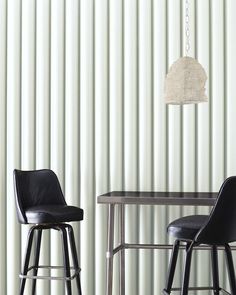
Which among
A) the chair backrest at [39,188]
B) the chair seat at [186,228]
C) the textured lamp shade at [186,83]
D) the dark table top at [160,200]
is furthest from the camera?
the chair backrest at [39,188]

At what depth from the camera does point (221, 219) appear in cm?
286

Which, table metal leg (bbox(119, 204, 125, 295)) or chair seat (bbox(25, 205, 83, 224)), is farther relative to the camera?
table metal leg (bbox(119, 204, 125, 295))

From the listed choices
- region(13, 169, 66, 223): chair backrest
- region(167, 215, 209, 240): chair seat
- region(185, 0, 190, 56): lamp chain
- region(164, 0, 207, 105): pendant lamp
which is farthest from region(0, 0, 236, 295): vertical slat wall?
region(167, 215, 209, 240): chair seat

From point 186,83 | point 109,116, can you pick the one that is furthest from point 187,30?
point 109,116

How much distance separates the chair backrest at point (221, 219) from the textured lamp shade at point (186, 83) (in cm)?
80

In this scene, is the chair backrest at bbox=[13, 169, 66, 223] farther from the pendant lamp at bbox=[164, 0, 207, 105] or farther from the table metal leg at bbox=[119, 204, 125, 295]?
the pendant lamp at bbox=[164, 0, 207, 105]

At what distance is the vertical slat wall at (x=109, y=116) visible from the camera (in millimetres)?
3998

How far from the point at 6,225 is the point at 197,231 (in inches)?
73.3

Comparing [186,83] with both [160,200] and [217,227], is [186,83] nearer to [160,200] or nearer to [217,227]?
[160,200]

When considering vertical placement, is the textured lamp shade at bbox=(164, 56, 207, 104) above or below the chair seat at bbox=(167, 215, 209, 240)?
above

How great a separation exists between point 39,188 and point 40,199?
0.27ft

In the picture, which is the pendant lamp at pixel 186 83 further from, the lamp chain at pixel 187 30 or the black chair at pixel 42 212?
the black chair at pixel 42 212

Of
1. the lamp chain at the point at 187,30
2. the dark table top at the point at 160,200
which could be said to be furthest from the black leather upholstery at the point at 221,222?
the lamp chain at the point at 187,30

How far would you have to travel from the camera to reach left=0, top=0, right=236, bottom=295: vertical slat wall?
400 centimetres
